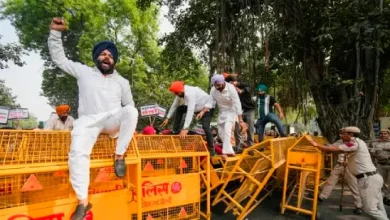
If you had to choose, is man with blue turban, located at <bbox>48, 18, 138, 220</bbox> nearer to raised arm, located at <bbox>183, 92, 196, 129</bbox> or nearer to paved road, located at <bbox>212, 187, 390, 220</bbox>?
raised arm, located at <bbox>183, 92, 196, 129</bbox>

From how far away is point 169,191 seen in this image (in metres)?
4.10

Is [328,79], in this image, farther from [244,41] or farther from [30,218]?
[30,218]

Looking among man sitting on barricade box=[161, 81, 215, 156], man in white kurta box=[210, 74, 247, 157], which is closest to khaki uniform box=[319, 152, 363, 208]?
man in white kurta box=[210, 74, 247, 157]

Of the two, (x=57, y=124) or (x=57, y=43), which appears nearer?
(x=57, y=43)

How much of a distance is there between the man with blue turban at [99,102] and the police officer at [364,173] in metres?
3.40

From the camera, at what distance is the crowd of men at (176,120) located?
9.62 feet

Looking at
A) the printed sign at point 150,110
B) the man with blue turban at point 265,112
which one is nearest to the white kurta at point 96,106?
the man with blue turban at point 265,112

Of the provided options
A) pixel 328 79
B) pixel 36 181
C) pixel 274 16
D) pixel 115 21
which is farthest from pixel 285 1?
pixel 115 21

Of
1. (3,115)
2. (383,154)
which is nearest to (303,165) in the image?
(383,154)

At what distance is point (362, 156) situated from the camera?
218 inches

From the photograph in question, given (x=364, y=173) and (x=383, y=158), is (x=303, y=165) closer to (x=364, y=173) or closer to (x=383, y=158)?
(x=364, y=173)

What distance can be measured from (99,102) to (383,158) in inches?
262

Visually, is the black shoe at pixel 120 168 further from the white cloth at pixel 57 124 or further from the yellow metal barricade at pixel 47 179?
the white cloth at pixel 57 124

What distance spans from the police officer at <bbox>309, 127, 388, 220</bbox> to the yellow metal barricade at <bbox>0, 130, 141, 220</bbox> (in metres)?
3.46
